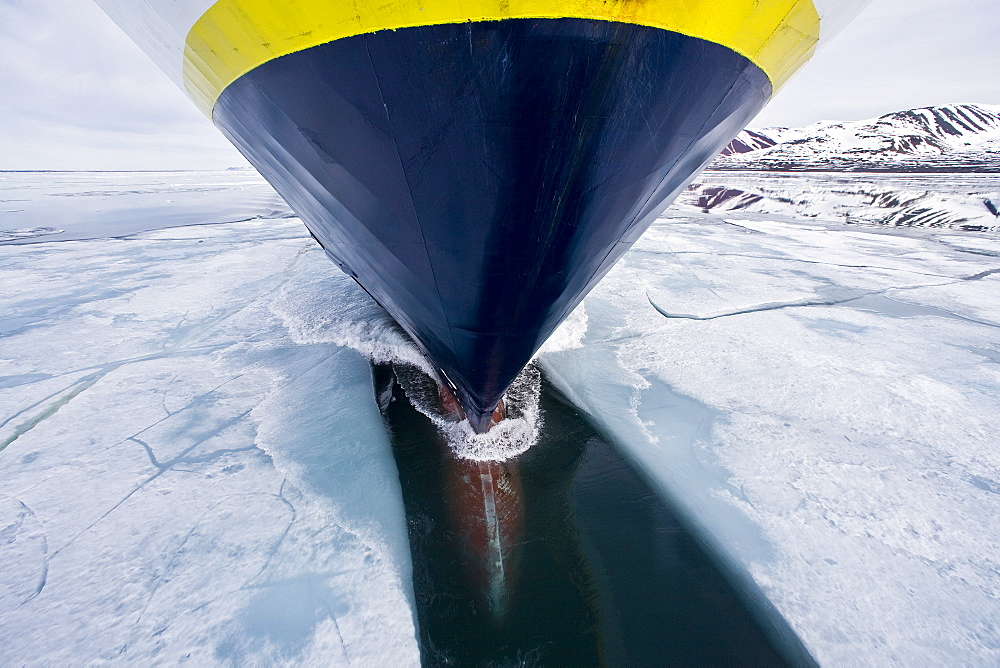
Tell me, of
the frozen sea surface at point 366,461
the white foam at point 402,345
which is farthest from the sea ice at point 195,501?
the white foam at point 402,345

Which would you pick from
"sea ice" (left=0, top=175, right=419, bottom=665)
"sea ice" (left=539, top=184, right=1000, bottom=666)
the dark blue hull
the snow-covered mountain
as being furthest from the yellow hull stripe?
the snow-covered mountain

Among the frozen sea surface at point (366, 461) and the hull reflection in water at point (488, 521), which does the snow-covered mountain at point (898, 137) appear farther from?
the hull reflection in water at point (488, 521)

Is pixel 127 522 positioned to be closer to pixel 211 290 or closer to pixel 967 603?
pixel 967 603

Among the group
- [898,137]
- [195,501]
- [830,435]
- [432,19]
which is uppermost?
[898,137]

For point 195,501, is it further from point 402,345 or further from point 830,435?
point 830,435

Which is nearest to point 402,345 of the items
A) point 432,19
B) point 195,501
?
point 195,501
